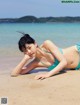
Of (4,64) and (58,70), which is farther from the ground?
(58,70)

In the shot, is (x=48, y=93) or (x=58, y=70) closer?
(x=48, y=93)

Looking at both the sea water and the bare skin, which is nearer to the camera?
the bare skin

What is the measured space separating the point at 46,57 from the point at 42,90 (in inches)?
39.6

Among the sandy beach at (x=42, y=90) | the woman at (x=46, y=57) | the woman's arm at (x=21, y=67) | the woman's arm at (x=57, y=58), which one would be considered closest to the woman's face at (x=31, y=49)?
the woman at (x=46, y=57)

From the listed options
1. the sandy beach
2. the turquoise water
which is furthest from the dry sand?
the turquoise water

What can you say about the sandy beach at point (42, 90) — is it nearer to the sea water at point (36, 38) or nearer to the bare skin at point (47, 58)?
the bare skin at point (47, 58)

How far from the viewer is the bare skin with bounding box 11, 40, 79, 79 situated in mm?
4938

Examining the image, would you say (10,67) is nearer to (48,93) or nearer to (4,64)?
(4,64)

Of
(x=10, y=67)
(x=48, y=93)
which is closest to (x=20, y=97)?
(x=48, y=93)

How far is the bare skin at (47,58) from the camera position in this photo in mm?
4938

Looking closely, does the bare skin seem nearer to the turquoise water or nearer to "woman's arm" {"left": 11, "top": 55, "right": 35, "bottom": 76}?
"woman's arm" {"left": 11, "top": 55, "right": 35, "bottom": 76}

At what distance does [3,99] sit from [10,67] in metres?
2.50

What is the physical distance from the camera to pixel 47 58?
521 centimetres

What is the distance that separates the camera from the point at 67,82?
4.55 meters
